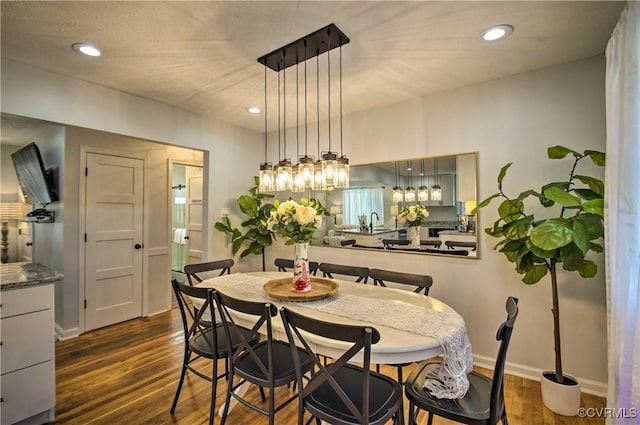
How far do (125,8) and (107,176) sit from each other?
2.59m

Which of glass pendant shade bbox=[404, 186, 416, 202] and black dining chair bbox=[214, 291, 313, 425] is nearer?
black dining chair bbox=[214, 291, 313, 425]

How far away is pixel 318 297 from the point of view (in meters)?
2.04

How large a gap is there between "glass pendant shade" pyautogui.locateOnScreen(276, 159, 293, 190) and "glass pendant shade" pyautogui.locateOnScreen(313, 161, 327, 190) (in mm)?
202

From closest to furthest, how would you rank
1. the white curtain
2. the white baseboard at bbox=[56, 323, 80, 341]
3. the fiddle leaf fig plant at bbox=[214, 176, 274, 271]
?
1. the white curtain
2. the white baseboard at bbox=[56, 323, 80, 341]
3. the fiddle leaf fig plant at bbox=[214, 176, 274, 271]

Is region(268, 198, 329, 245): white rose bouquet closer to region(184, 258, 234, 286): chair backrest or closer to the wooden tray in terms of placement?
the wooden tray

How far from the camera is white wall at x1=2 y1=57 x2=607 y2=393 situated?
91.8 inches

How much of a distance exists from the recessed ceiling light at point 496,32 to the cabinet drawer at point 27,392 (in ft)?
11.9

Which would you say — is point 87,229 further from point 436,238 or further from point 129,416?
point 436,238

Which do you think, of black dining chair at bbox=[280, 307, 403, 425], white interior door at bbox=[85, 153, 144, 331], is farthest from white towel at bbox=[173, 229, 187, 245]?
black dining chair at bbox=[280, 307, 403, 425]

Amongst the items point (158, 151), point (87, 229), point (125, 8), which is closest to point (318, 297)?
point (125, 8)

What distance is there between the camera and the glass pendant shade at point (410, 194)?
315 cm

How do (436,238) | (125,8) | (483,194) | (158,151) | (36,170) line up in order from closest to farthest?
1. (125,8)
2. (483,194)
3. (436,238)
4. (36,170)
5. (158,151)

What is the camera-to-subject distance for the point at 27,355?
195cm

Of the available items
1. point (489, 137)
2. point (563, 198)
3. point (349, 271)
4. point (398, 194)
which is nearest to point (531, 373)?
point (563, 198)
